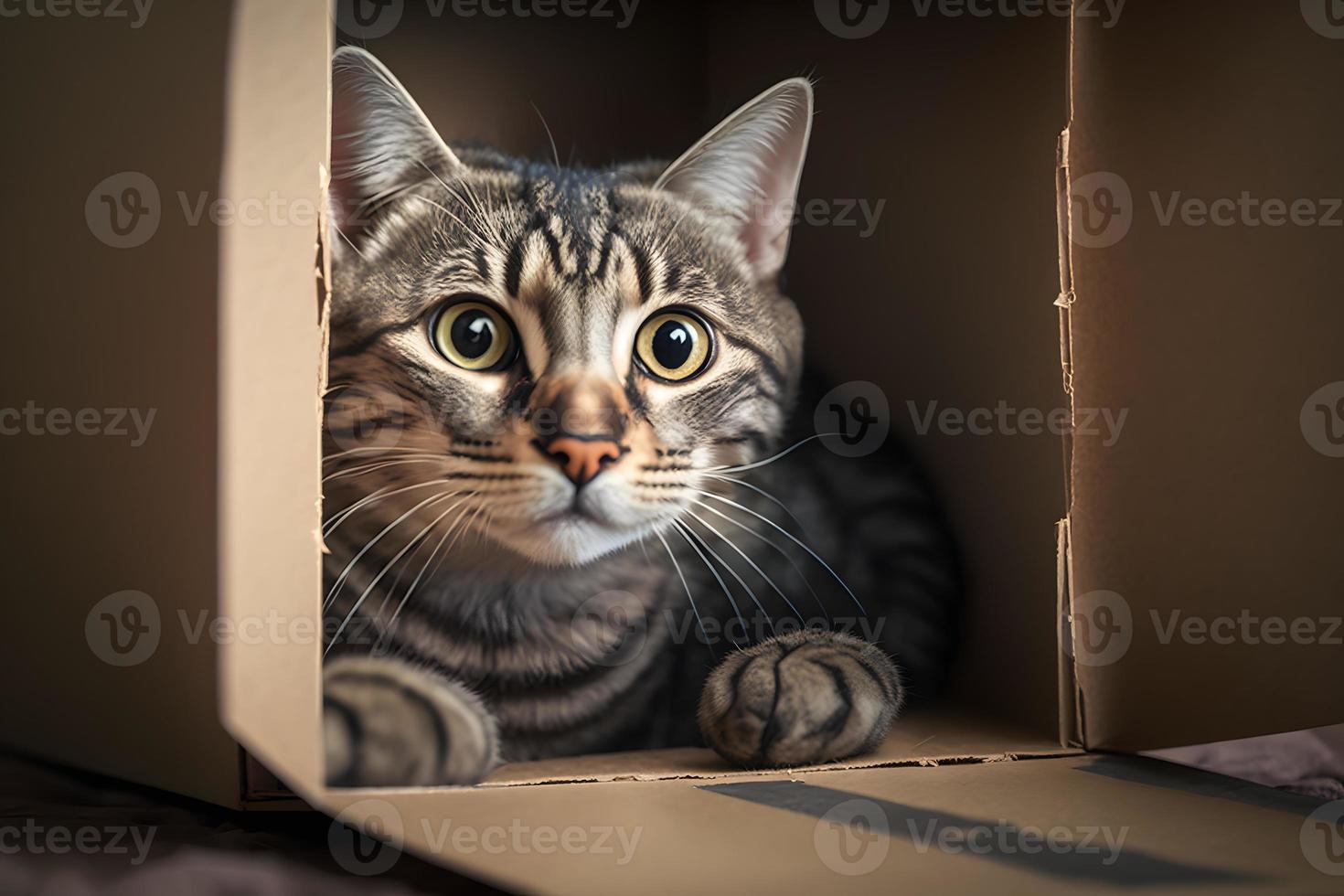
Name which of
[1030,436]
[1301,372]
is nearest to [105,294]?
[1030,436]

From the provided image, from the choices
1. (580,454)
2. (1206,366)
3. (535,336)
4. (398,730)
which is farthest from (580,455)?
(1206,366)

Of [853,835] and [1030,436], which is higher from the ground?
[1030,436]

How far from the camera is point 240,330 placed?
64cm

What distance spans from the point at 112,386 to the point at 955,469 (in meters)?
0.83

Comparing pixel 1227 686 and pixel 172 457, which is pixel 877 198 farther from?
pixel 172 457

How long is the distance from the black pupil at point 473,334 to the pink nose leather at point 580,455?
6.1 inches

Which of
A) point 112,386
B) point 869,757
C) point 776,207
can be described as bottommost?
point 869,757

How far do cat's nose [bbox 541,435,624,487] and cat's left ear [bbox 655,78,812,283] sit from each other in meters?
0.40

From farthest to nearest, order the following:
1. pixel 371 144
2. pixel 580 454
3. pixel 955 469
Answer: pixel 955 469 < pixel 371 144 < pixel 580 454

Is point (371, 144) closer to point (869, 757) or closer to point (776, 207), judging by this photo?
point (776, 207)

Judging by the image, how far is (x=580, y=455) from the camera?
2.89 ft

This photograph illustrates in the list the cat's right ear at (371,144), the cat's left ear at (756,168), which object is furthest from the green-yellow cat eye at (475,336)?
the cat's left ear at (756,168)

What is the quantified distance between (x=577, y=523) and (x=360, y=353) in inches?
10.8

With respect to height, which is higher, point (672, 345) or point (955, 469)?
point (672, 345)
